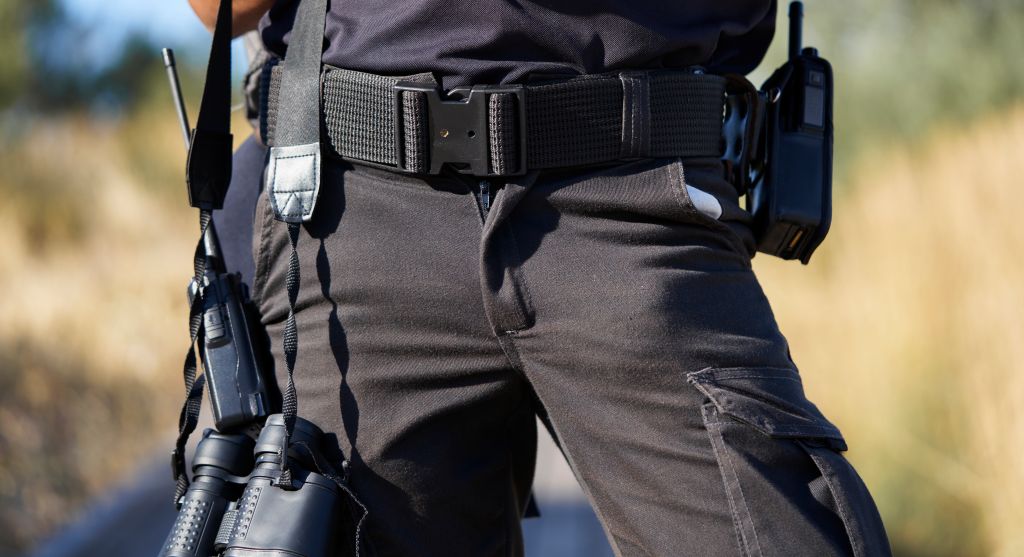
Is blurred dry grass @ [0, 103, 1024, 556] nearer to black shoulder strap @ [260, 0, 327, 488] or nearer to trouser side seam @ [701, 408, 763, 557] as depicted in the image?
trouser side seam @ [701, 408, 763, 557]

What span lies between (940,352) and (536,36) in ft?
9.48

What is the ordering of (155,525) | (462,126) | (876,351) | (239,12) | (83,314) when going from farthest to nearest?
(83,314)
(155,525)
(876,351)
(239,12)
(462,126)

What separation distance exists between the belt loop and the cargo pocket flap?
0.29 m

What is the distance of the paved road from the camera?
374cm

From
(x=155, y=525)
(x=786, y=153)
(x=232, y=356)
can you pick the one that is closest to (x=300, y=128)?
(x=232, y=356)

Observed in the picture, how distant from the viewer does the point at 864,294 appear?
4129 mm

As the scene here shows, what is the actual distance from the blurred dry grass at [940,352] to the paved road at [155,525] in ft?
3.65

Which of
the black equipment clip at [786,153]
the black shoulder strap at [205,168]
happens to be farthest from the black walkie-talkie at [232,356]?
the black equipment clip at [786,153]

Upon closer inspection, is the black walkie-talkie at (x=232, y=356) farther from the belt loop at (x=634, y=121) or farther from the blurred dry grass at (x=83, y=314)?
the blurred dry grass at (x=83, y=314)

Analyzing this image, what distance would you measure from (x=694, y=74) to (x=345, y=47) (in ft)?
1.56

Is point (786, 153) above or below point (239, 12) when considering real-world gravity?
below

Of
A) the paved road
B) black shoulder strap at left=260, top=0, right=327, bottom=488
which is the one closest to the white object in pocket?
black shoulder strap at left=260, top=0, right=327, bottom=488

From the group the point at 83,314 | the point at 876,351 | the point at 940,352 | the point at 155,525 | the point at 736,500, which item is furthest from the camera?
the point at 83,314

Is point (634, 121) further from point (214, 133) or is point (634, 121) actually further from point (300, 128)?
point (214, 133)
